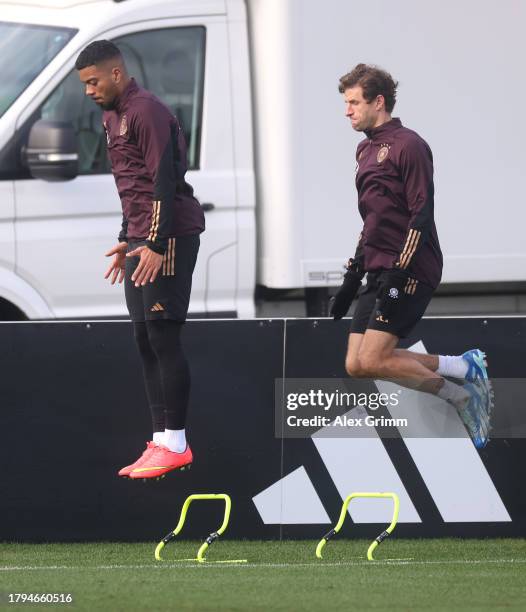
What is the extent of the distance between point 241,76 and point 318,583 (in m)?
4.03

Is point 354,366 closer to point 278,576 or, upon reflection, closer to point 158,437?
point 158,437

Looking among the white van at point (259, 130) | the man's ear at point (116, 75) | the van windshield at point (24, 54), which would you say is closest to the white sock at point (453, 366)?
the white van at point (259, 130)

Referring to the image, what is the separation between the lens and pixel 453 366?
718 centimetres

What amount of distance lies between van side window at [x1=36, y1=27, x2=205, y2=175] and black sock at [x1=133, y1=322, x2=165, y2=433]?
2.24 metres

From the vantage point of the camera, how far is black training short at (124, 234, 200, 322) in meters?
6.54

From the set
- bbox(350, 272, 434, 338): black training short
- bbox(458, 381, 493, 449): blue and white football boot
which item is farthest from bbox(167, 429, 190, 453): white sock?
bbox(458, 381, 493, 449): blue and white football boot

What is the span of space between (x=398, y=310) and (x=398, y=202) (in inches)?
20.6

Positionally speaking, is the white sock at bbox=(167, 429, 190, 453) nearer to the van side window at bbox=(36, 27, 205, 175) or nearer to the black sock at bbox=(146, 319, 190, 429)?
the black sock at bbox=(146, 319, 190, 429)

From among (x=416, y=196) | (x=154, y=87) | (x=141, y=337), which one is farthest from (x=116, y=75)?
(x=154, y=87)

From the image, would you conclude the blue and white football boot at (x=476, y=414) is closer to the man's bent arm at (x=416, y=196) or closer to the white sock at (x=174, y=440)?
the man's bent arm at (x=416, y=196)

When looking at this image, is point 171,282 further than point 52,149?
No

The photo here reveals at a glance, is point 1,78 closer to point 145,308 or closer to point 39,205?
point 39,205

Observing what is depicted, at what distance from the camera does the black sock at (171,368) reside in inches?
261

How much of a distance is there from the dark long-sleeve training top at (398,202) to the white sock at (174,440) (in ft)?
4.11
